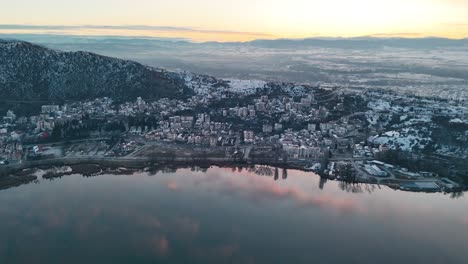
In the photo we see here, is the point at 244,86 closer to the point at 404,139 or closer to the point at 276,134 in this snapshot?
the point at 276,134

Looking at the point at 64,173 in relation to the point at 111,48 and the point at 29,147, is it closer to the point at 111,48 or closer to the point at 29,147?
the point at 29,147

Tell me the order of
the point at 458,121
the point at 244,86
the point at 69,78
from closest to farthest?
the point at 458,121, the point at 69,78, the point at 244,86

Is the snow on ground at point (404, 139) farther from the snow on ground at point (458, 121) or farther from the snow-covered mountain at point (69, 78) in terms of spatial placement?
the snow-covered mountain at point (69, 78)

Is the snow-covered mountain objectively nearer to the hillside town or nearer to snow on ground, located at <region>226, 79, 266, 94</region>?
the hillside town

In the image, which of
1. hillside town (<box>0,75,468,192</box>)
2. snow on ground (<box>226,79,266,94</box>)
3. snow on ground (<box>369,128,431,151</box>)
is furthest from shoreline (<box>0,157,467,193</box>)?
snow on ground (<box>226,79,266,94</box>)

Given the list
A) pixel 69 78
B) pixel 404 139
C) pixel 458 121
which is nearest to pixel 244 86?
pixel 69 78

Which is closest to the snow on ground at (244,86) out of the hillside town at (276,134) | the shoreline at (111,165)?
the hillside town at (276,134)

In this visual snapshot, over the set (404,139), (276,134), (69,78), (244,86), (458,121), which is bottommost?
(276,134)
